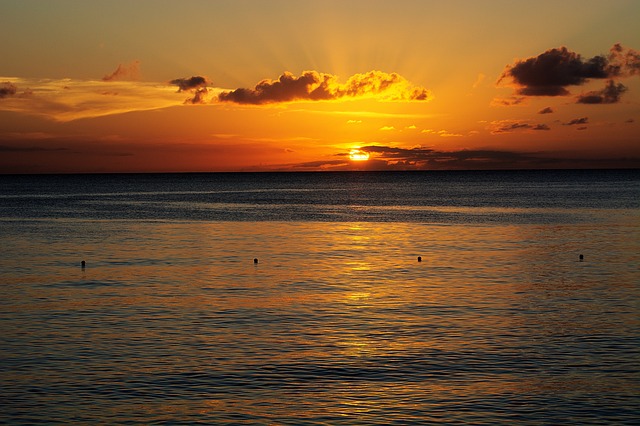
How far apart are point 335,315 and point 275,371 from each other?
34.0 feet

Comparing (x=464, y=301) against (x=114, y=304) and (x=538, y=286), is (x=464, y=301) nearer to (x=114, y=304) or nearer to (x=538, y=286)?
(x=538, y=286)

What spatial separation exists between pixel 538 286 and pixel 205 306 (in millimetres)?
19529

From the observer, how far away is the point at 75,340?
3244cm

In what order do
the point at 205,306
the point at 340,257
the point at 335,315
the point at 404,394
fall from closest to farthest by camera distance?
the point at 404,394 < the point at 335,315 < the point at 205,306 < the point at 340,257

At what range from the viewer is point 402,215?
387 feet

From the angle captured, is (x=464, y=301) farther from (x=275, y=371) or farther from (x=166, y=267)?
(x=166, y=267)

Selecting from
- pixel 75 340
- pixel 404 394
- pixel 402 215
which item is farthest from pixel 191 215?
pixel 404 394

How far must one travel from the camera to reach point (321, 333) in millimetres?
33844

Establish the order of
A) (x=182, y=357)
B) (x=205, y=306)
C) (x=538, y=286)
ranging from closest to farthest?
1. (x=182, y=357)
2. (x=205, y=306)
3. (x=538, y=286)

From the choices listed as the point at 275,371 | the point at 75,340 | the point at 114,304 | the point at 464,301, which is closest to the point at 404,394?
the point at 275,371

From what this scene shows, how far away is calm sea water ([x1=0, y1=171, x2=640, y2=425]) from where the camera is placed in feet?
78.7

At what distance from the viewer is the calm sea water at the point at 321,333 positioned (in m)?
24.0

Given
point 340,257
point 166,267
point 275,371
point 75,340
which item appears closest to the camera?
point 275,371

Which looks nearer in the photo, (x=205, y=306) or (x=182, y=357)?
(x=182, y=357)
